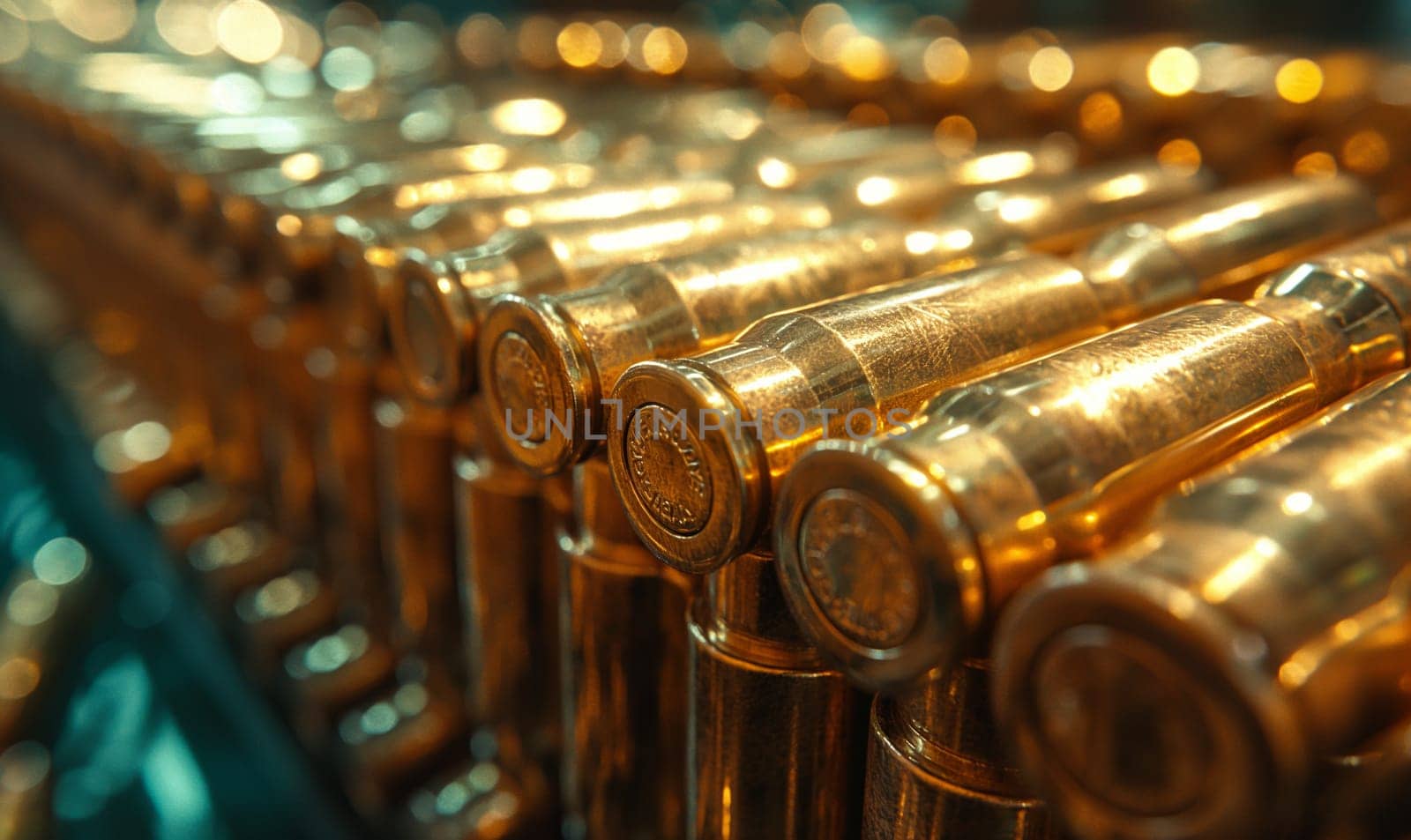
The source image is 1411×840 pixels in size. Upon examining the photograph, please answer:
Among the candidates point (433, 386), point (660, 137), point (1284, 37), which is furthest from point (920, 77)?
point (433, 386)

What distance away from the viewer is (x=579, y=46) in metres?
1.49

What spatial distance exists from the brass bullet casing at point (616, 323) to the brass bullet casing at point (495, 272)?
0.03m

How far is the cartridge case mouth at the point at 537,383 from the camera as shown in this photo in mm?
377

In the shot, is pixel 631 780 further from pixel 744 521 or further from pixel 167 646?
pixel 167 646

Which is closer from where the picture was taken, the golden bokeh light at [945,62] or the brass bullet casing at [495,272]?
the brass bullet casing at [495,272]

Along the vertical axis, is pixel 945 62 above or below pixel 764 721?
above

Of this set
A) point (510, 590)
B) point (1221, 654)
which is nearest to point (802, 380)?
point (1221, 654)

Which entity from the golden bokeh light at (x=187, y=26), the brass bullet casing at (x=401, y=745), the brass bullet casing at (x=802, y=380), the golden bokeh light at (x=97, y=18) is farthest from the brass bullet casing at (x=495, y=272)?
the golden bokeh light at (x=97, y=18)

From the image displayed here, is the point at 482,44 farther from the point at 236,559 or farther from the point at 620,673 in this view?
the point at 620,673

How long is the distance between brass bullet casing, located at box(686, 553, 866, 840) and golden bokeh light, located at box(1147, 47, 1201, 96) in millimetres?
615

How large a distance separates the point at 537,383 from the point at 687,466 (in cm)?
9

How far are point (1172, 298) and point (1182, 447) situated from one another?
0.16 metres

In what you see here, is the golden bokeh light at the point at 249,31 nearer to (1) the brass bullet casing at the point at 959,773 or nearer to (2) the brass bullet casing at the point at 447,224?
(2) the brass bullet casing at the point at 447,224

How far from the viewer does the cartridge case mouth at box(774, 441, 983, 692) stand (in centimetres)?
27
